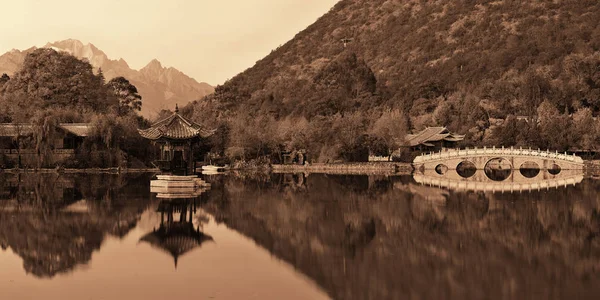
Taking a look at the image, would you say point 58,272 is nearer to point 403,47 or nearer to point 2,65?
point 403,47

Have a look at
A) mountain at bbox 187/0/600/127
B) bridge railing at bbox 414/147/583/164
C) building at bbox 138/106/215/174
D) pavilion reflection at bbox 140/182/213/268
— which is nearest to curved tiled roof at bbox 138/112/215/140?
building at bbox 138/106/215/174

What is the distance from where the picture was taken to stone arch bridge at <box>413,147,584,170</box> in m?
53.7

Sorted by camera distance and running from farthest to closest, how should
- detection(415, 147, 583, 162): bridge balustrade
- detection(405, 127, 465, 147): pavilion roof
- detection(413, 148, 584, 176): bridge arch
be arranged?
detection(405, 127, 465, 147): pavilion roof < detection(413, 148, 584, 176): bridge arch < detection(415, 147, 583, 162): bridge balustrade

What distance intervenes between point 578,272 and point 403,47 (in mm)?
113094

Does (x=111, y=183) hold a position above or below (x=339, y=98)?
below

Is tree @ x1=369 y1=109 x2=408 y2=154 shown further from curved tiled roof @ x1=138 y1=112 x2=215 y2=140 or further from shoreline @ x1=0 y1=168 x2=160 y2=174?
curved tiled roof @ x1=138 y1=112 x2=215 y2=140

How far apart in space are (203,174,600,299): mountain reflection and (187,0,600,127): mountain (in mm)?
46067

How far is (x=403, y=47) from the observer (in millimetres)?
123938

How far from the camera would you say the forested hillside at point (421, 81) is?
63.3 meters

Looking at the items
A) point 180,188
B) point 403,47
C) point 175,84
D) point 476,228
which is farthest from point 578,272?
point 175,84

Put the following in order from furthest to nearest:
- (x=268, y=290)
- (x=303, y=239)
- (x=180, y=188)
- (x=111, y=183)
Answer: (x=111, y=183) → (x=180, y=188) → (x=303, y=239) → (x=268, y=290)

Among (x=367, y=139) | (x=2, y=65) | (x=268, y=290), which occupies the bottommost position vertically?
(x=268, y=290)

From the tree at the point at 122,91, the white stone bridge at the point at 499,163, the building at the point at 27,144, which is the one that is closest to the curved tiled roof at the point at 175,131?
the building at the point at 27,144

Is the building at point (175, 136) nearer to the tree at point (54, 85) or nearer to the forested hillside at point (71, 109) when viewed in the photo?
the forested hillside at point (71, 109)
